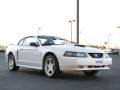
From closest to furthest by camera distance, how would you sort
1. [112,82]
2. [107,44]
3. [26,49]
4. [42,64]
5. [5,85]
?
1. [5,85]
2. [112,82]
3. [42,64]
4. [26,49]
5. [107,44]

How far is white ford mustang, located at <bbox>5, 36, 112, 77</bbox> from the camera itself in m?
10.3

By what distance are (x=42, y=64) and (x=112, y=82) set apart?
251 centimetres

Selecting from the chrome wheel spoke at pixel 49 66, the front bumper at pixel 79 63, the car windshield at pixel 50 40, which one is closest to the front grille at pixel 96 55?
the front bumper at pixel 79 63

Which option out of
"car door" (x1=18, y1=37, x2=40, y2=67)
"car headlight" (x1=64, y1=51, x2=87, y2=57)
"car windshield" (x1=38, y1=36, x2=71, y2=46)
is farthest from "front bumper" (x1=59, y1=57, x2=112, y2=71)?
"car windshield" (x1=38, y1=36, x2=71, y2=46)

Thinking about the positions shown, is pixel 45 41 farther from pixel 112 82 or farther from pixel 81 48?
pixel 112 82

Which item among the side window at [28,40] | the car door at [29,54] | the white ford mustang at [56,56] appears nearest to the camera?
the white ford mustang at [56,56]

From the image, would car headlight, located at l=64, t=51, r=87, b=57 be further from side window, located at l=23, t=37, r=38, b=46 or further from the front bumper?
side window, located at l=23, t=37, r=38, b=46

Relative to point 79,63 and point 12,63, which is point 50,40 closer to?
point 79,63

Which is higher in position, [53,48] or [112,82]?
[53,48]

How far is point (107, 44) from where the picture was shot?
114500mm

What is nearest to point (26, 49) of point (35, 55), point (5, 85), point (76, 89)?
point (35, 55)

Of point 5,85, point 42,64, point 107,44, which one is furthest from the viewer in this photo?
point 107,44

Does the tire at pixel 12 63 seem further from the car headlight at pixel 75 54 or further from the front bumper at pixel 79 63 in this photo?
the car headlight at pixel 75 54

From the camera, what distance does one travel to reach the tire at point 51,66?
10563 millimetres
